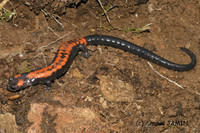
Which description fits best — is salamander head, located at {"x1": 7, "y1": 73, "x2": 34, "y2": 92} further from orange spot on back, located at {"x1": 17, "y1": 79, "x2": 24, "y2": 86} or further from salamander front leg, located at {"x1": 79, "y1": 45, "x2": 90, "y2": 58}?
salamander front leg, located at {"x1": 79, "y1": 45, "x2": 90, "y2": 58}

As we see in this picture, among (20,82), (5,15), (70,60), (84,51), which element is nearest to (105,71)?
(84,51)

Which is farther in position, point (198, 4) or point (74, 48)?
point (198, 4)

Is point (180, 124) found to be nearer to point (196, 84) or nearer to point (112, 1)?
point (196, 84)

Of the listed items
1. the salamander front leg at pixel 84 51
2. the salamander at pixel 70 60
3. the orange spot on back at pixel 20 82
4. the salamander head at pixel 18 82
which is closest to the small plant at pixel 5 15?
the salamander at pixel 70 60

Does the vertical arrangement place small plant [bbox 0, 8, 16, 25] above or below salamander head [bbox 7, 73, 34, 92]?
above

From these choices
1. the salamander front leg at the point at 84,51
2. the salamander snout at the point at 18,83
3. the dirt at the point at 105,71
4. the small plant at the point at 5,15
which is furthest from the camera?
the salamander front leg at the point at 84,51

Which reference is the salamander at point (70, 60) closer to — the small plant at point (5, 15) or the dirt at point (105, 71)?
the dirt at point (105, 71)

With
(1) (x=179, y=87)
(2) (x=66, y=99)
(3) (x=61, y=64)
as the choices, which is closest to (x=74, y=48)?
(3) (x=61, y=64)

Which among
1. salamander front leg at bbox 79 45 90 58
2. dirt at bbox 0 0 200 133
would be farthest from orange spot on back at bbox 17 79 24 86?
salamander front leg at bbox 79 45 90 58
